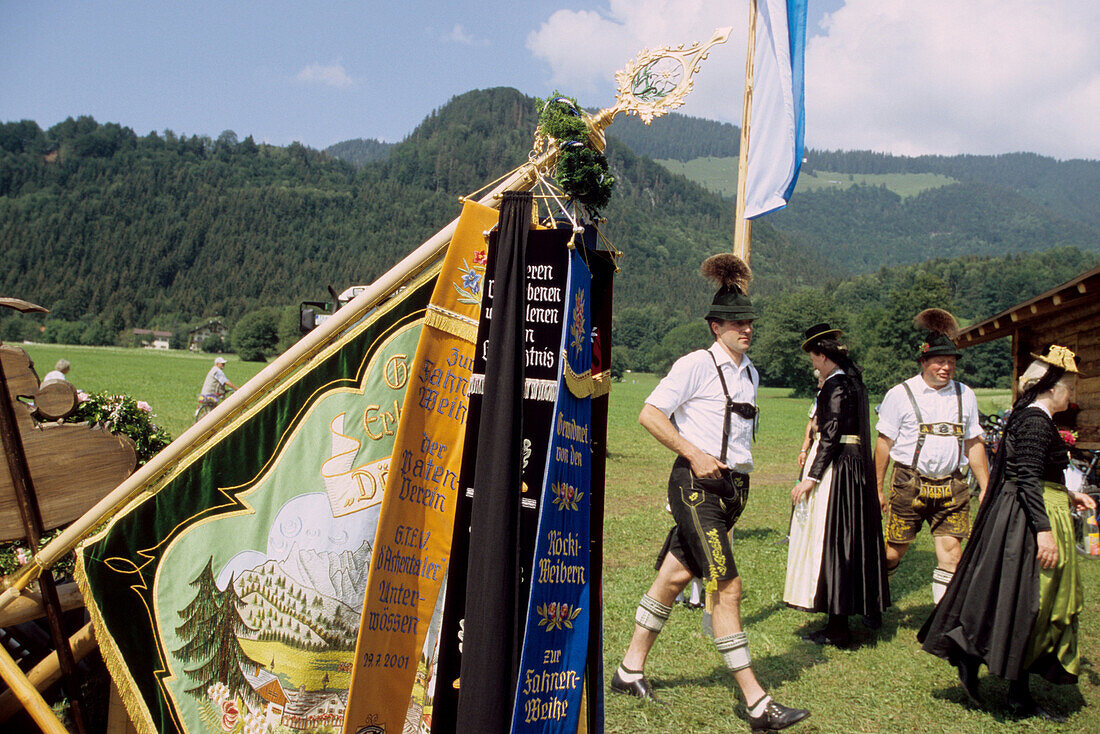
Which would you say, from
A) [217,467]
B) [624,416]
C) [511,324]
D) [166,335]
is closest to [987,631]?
[511,324]

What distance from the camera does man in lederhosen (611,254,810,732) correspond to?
3910 millimetres

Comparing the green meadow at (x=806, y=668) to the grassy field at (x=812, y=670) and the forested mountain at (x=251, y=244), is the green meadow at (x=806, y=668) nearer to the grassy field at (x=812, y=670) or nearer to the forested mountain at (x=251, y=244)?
the grassy field at (x=812, y=670)

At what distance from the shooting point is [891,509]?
18.2ft

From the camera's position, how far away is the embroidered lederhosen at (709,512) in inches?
154

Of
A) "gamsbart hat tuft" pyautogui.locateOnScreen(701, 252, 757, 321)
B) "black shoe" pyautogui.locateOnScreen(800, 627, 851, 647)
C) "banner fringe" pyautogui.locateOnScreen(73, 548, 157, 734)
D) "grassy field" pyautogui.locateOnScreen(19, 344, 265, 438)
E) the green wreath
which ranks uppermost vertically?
the green wreath

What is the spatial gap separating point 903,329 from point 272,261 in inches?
4389

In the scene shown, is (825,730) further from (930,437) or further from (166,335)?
(166,335)

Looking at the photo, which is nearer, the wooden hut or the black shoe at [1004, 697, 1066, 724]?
the black shoe at [1004, 697, 1066, 724]

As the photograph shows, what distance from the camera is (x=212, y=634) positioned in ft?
8.75

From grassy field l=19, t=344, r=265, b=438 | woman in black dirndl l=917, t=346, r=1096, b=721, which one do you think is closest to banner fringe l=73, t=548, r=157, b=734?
woman in black dirndl l=917, t=346, r=1096, b=721

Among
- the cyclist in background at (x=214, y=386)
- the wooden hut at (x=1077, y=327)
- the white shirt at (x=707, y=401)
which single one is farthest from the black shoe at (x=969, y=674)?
the cyclist in background at (x=214, y=386)

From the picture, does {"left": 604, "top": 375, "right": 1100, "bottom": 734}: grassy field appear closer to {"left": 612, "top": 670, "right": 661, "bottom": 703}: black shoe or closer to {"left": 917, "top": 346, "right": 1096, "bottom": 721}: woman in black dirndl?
{"left": 612, "top": 670, "right": 661, "bottom": 703}: black shoe

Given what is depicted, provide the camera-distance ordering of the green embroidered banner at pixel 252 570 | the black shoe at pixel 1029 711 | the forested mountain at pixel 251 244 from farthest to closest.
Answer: the forested mountain at pixel 251 244 < the black shoe at pixel 1029 711 < the green embroidered banner at pixel 252 570

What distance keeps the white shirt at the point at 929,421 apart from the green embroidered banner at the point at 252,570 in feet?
13.1
